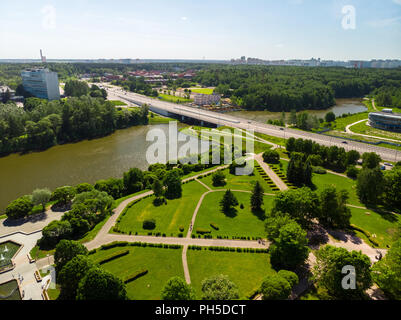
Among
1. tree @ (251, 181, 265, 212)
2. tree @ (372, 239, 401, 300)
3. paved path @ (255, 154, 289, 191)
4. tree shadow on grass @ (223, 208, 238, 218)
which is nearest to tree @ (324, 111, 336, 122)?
paved path @ (255, 154, 289, 191)

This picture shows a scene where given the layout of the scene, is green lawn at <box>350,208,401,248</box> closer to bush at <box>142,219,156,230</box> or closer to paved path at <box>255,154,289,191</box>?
paved path at <box>255,154,289,191</box>

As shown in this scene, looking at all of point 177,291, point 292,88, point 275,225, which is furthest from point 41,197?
point 292,88

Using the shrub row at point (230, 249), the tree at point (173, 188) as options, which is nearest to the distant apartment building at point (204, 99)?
the tree at point (173, 188)

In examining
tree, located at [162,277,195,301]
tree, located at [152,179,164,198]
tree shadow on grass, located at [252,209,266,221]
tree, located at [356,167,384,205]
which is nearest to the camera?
tree, located at [162,277,195,301]

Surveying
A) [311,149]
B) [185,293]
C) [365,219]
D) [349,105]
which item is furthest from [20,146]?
[349,105]

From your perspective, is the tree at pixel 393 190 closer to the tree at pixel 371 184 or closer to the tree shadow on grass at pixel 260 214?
the tree at pixel 371 184

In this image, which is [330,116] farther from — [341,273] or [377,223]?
[341,273]

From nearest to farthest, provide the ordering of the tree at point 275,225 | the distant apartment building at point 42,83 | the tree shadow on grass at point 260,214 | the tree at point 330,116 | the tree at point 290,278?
the tree at point 290,278 < the tree at point 275,225 < the tree shadow on grass at point 260,214 < the tree at point 330,116 < the distant apartment building at point 42,83
